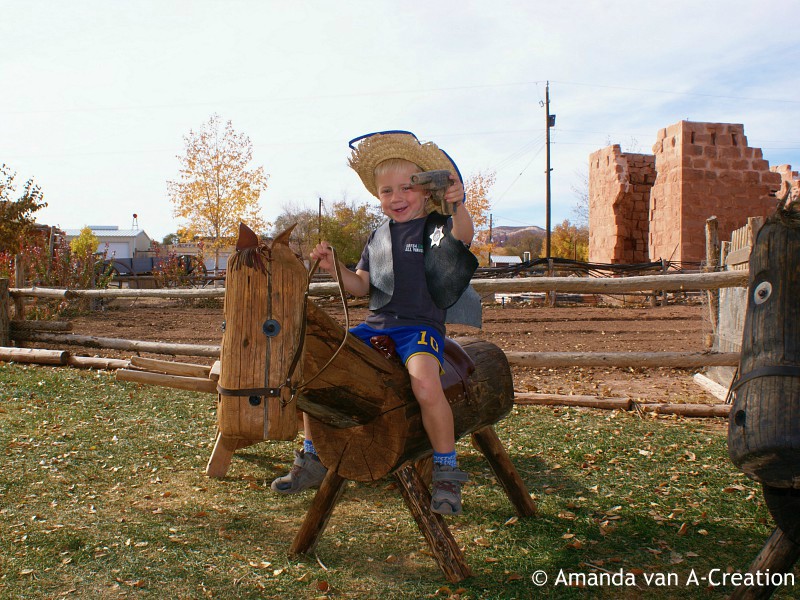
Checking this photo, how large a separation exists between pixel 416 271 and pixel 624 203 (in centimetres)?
1759

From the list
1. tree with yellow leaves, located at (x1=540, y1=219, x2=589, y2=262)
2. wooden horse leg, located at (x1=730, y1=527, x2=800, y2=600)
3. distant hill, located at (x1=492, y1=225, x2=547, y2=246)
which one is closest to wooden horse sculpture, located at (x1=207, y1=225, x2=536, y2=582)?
wooden horse leg, located at (x1=730, y1=527, x2=800, y2=600)

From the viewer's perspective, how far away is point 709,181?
15.6 m

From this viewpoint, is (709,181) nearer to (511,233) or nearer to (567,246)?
(567,246)

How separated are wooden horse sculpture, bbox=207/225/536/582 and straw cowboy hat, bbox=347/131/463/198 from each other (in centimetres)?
90

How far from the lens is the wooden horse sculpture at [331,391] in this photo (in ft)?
7.07

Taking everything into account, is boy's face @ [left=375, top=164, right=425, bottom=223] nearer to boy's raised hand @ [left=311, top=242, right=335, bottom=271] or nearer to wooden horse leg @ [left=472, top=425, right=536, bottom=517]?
boy's raised hand @ [left=311, top=242, right=335, bottom=271]

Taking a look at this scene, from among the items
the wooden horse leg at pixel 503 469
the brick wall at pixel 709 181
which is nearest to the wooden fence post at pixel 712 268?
the wooden horse leg at pixel 503 469

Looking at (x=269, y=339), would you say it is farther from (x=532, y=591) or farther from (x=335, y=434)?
Answer: (x=532, y=591)

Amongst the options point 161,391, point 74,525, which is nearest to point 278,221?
point 161,391

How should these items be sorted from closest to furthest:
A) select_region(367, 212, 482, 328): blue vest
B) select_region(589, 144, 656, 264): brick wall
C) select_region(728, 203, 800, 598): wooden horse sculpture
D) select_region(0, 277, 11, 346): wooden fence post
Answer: select_region(728, 203, 800, 598): wooden horse sculpture, select_region(367, 212, 482, 328): blue vest, select_region(0, 277, 11, 346): wooden fence post, select_region(589, 144, 656, 264): brick wall

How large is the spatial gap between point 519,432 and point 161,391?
405 centimetres

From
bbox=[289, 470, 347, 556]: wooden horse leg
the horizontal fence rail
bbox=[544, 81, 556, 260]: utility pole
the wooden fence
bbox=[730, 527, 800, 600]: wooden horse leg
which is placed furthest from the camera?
bbox=[544, 81, 556, 260]: utility pole

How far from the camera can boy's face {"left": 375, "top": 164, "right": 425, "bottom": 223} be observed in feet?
10.0

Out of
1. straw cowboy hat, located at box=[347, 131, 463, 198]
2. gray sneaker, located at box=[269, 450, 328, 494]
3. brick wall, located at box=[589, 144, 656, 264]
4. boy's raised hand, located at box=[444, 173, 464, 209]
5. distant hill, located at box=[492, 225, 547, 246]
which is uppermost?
distant hill, located at box=[492, 225, 547, 246]
